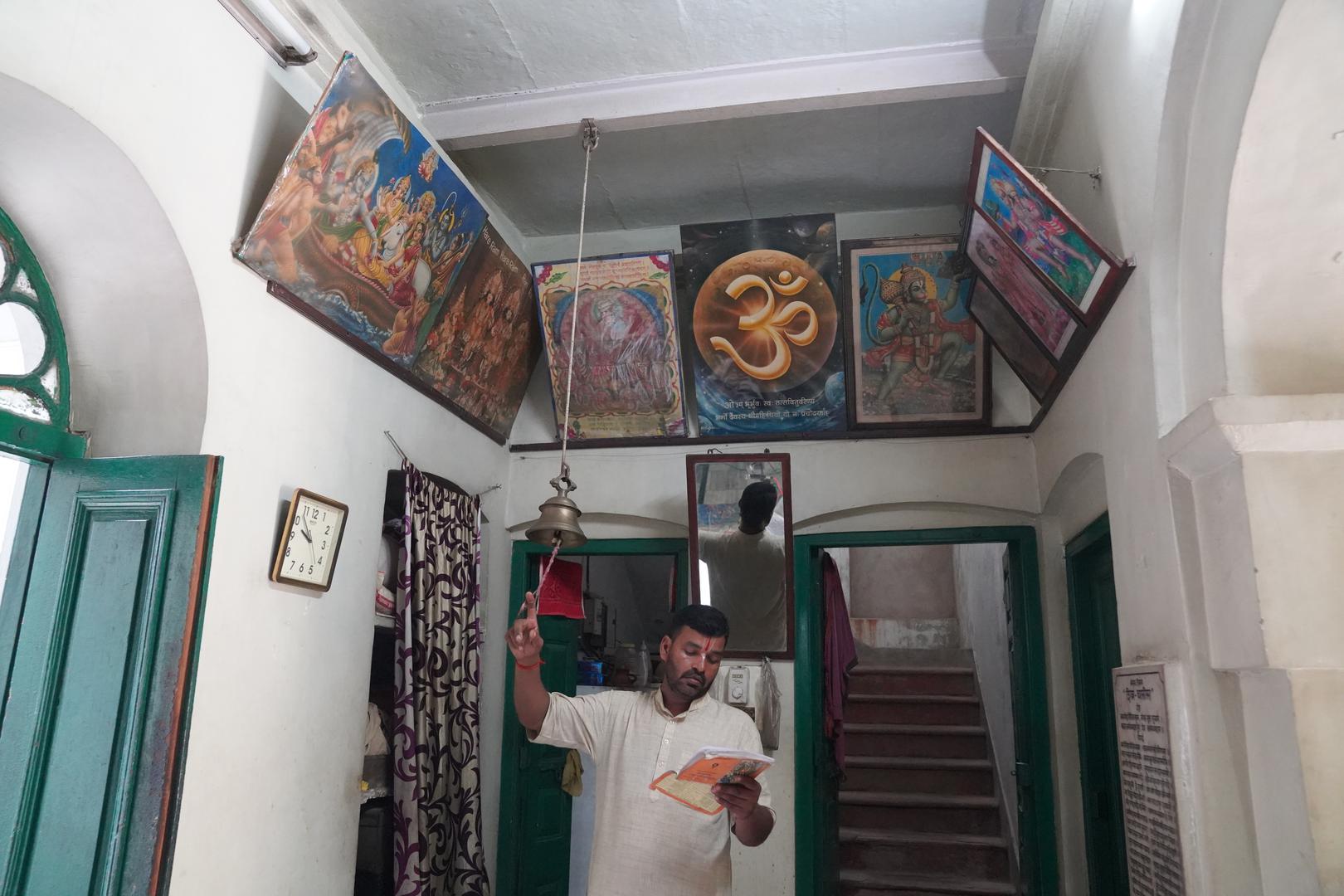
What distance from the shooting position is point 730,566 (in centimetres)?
484

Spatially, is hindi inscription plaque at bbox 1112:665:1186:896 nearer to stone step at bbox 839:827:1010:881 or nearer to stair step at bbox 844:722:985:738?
stone step at bbox 839:827:1010:881

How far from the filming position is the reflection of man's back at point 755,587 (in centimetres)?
482

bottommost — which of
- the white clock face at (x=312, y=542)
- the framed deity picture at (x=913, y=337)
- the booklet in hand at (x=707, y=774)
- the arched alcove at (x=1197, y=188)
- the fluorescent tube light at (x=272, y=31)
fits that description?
the booklet in hand at (x=707, y=774)

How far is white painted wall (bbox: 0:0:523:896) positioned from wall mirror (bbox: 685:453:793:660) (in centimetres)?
194

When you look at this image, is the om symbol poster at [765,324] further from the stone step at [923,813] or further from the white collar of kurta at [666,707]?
the stone step at [923,813]

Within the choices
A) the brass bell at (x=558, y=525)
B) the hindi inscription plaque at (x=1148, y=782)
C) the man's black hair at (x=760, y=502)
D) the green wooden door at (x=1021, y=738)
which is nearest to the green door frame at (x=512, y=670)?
the man's black hair at (x=760, y=502)

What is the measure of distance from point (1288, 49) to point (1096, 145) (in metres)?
1.28

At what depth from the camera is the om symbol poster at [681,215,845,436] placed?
15.6 ft

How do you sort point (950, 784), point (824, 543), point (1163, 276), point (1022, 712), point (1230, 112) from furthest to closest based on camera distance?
1. point (950, 784)
2. point (824, 543)
3. point (1022, 712)
4. point (1163, 276)
5. point (1230, 112)

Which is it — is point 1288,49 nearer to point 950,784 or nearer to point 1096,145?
point 1096,145

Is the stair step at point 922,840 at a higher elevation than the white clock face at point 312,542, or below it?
below

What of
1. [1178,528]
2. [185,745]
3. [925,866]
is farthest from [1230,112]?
[925,866]

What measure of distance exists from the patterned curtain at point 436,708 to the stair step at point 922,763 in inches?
150

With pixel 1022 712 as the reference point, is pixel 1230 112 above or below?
above
